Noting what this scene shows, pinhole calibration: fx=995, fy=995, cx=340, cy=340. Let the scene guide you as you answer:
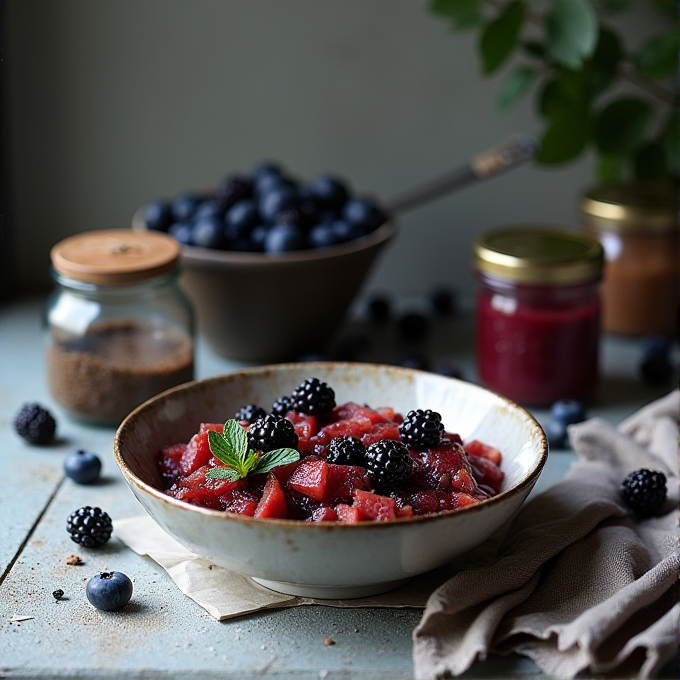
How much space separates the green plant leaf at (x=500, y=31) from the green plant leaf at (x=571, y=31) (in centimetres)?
6

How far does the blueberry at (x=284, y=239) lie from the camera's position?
210cm

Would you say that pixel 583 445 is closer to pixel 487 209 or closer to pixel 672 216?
pixel 672 216

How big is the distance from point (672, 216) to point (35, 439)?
4.85 feet

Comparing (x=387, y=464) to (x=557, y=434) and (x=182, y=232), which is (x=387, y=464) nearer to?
(x=557, y=434)

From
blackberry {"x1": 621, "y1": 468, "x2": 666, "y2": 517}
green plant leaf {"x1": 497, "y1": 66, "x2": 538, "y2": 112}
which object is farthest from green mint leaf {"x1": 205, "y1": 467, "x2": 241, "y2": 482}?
green plant leaf {"x1": 497, "y1": 66, "x2": 538, "y2": 112}

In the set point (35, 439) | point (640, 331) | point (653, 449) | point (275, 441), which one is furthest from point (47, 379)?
point (640, 331)

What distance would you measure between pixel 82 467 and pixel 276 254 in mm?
648

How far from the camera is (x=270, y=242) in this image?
212 centimetres

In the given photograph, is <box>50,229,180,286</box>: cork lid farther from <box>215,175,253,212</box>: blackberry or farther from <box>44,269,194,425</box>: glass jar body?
<box>215,175,253,212</box>: blackberry

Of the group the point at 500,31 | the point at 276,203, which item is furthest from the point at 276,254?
the point at 500,31

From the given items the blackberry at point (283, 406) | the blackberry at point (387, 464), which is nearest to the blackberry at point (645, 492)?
the blackberry at point (387, 464)

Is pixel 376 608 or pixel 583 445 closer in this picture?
pixel 376 608

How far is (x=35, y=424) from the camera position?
6.03ft

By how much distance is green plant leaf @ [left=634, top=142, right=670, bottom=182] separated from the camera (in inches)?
94.8
